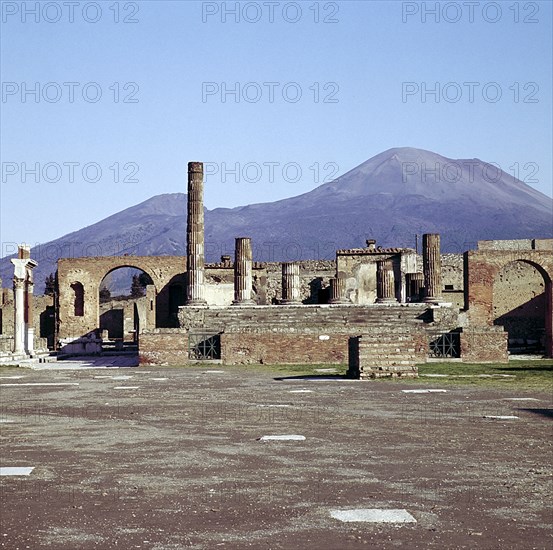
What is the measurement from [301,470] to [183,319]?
28246mm

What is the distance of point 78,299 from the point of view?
53.6m

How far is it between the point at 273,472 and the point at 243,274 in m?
32.8

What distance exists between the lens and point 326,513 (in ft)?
22.2

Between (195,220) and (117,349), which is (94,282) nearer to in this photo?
(117,349)

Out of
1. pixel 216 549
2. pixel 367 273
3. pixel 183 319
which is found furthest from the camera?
pixel 367 273

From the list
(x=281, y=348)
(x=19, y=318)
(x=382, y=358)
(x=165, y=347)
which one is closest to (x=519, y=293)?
(x=281, y=348)

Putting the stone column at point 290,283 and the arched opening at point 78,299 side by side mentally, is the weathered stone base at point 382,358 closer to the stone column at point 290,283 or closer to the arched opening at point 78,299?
the stone column at point 290,283

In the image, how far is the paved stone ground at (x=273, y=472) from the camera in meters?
6.21

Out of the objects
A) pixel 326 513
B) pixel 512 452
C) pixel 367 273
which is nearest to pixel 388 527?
pixel 326 513

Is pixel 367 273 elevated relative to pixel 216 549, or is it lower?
elevated

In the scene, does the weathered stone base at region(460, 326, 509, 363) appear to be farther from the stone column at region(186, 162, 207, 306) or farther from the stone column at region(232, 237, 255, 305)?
the stone column at region(186, 162, 207, 306)

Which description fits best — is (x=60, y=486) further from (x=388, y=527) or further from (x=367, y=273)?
(x=367, y=273)

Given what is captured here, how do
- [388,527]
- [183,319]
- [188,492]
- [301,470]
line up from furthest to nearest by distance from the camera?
[183,319]
[301,470]
[188,492]
[388,527]

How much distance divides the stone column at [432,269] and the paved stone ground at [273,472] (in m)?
24.1
